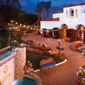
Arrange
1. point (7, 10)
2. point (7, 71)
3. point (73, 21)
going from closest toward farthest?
point (7, 71)
point (7, 10)
point (73, 21)

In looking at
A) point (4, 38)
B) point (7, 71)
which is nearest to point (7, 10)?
point (4, 38)

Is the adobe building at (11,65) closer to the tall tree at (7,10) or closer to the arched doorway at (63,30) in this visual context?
the tall tree at (7,10)

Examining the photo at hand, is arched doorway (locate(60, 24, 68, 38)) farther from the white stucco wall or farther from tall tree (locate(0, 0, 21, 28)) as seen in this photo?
tall tree (locate(0, 0, 21, 28))

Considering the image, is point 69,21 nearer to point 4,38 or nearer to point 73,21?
point 73,21

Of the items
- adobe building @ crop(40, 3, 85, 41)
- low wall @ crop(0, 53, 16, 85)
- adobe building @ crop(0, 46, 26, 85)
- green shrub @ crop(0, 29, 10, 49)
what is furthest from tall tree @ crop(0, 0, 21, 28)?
low wall @ crop(0, 53, 16, 85)

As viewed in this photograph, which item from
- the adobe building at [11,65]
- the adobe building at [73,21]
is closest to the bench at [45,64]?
the adobe building at [11,65]

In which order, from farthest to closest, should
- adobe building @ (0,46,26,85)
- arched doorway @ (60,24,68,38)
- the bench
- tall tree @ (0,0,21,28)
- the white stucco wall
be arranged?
arched doorway @ (60,24,68,38) → the white stucco wall → tall tree @ (0,0,21,28) → the bench → adobe building @ (0,46,26,85)

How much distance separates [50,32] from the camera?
33250 millimetres

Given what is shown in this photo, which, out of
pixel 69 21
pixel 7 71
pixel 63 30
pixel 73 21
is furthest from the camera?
pixel 63 30

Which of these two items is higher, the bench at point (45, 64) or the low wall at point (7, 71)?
the low wall at point (7, 71)

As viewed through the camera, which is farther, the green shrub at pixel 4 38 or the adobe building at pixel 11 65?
the green shrub at pixel 4 38

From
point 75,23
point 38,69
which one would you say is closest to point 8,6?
point 75,23

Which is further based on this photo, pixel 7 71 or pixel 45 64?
pixel 45 64

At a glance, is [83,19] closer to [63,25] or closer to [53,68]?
[63,25]
